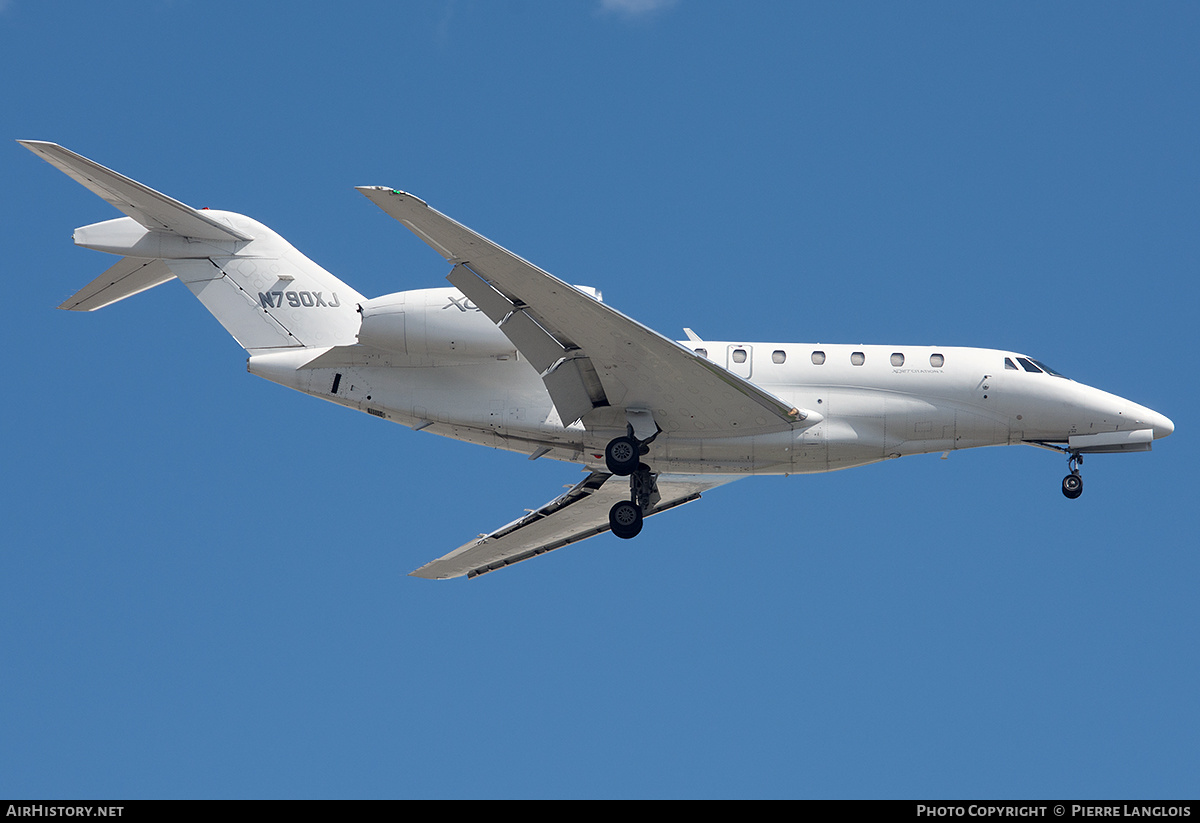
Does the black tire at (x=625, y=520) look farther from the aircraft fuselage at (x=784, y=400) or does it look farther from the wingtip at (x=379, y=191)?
the wingtip at (x=379, y=191)

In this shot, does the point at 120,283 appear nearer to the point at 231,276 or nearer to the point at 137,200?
the point at 137,200

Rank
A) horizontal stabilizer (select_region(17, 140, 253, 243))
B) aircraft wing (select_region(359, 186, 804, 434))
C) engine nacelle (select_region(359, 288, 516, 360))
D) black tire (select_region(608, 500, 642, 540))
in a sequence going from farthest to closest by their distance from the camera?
black tire (select_region(608, 500, 642, 540)) < engine nacelle (select_region(359, 288, 516, 360)) < horizontal stabilizer (select_region(17, 140, 253, 243)) < aircraft wing (select_region(359, 186, 804, 434))

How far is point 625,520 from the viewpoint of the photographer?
65.0 feet

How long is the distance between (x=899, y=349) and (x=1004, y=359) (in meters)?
1.85

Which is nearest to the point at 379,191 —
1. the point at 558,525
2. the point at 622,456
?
the point at 622,456

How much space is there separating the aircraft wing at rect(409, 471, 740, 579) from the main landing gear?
1.55 m

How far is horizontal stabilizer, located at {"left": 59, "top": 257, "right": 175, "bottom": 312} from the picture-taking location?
2038cm

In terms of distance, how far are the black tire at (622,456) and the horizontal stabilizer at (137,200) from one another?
24.7ft

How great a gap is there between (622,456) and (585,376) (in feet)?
4.55

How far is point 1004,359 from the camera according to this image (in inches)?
797

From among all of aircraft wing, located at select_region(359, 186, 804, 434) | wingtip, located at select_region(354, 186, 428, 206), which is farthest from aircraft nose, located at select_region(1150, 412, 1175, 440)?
wingtip, located at select_region(354, 186, 428, 206)

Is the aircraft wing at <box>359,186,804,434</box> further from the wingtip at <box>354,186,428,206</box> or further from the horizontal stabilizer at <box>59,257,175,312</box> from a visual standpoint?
the horizontal stabilizer at <box>59,257,175,312</box>
